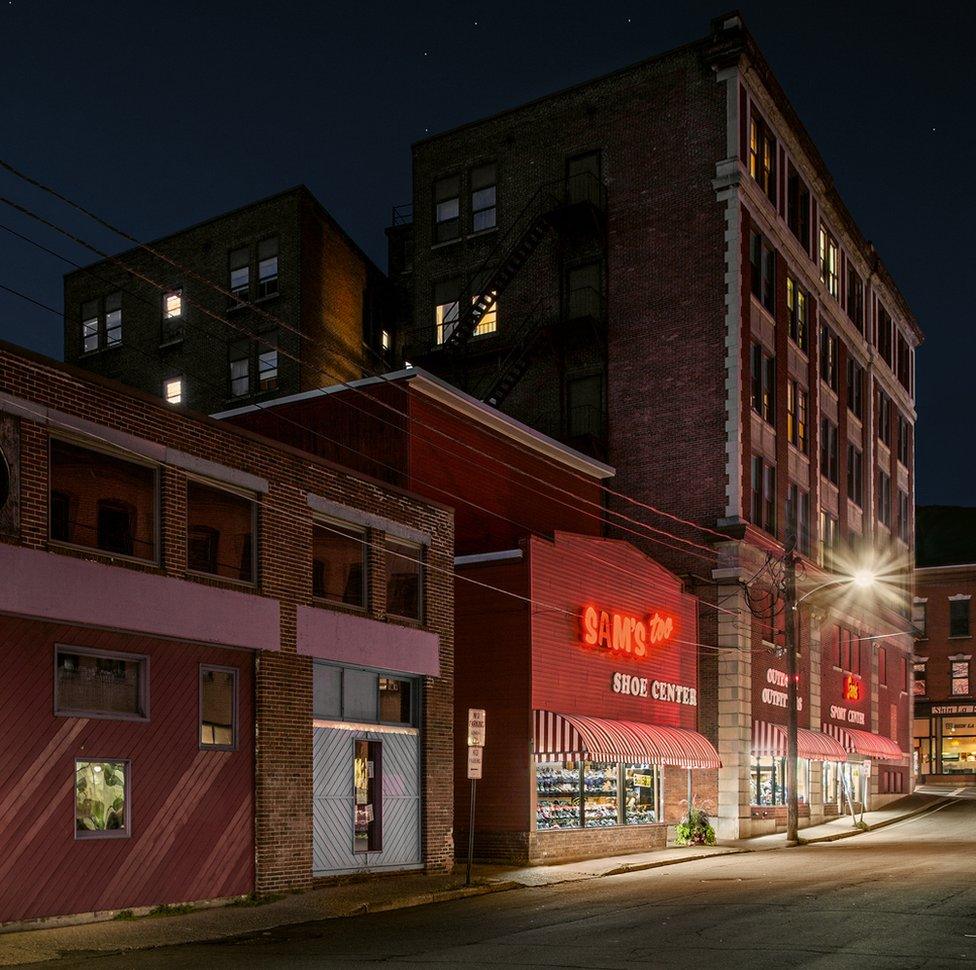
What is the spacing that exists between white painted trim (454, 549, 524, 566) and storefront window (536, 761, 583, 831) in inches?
178

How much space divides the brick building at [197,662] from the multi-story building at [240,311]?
21211 millimetres

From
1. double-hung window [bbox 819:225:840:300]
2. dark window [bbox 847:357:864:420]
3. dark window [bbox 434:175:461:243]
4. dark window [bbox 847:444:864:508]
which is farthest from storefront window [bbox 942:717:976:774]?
dark window [bbox 434:175:461:243]

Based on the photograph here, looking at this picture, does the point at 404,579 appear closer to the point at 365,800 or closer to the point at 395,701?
the point at 395,701

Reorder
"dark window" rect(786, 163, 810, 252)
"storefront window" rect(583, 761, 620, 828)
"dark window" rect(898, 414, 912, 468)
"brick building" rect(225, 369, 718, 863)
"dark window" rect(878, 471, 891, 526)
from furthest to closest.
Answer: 1. "dark window" rect(898, 414, 912, 468)
2. "dark window" rect(878, 471, 891, 526)
3. "dark window" rect(786, 163, 810, 252)
4. "storefront window" rect(583, 761, 620, 828)
5. "brick building" rect(225, 369, 718, 863)

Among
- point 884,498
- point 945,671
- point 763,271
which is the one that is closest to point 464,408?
point 763,271

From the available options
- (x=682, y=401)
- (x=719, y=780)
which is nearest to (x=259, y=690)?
(x=719, y=780)

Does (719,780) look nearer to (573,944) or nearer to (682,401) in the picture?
(682,401)

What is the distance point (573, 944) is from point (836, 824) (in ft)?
105

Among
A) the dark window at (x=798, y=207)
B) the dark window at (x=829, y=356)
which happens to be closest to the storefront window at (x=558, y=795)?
the dark window at (x=798, y=207)

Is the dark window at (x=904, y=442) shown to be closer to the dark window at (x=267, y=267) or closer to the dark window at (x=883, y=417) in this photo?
the dark window at (x=883, y=417)

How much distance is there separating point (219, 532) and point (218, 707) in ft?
8.99

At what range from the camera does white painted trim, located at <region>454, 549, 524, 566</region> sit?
27078mm

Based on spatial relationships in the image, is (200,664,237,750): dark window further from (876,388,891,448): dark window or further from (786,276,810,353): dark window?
(876,388,891,448): dark window

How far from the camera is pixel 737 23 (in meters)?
38.9
